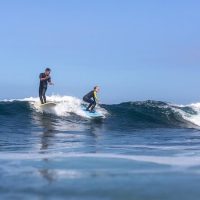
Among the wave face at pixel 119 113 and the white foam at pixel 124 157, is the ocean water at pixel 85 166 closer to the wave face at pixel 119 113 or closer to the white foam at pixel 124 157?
the white foam at pixel 124 157

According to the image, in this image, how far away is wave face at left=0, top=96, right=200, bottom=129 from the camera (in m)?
23.9

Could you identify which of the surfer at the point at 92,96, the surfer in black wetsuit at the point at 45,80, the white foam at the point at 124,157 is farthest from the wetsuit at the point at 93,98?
the white foam at the point at 124,157

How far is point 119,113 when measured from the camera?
87.6 ft

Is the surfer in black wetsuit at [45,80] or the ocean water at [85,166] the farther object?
the surfer in black wetsuit at [45,80]

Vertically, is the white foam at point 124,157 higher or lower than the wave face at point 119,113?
lower

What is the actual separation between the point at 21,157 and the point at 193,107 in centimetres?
2324

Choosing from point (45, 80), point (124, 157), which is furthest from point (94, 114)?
point (124, 157)

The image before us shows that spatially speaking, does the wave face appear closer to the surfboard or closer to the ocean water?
the surfboard

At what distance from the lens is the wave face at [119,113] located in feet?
78.4

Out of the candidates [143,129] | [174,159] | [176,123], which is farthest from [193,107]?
[174,159]

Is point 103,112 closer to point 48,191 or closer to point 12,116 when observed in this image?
point 12,116

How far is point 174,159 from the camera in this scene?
10.7 metres

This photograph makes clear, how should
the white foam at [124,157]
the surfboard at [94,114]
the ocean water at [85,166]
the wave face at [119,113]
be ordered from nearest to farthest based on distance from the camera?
the ocean water at [85,166] → the white foam at [124,157] → the wave face at [119,113] → the surfboard at [94,114]

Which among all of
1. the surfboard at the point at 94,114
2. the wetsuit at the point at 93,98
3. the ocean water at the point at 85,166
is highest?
the wetsuit at the point at 93,98
